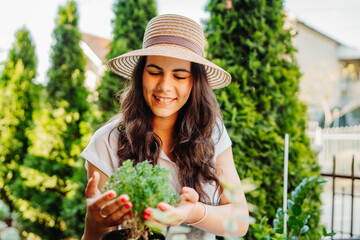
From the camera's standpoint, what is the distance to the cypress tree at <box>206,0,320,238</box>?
2336 millimetres

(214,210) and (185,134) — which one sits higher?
(185,134)

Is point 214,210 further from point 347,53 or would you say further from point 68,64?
point 347,53

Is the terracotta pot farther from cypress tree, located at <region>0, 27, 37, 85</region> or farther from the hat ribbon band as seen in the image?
cypress tree, located at <region>0, 27, 37, 85</region>

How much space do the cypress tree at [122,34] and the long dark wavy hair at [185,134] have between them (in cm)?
207

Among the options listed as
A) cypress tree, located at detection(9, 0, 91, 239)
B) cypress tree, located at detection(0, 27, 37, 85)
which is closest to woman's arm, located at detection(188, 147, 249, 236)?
cypress tree, located at detection(9, 0, 91, 239)

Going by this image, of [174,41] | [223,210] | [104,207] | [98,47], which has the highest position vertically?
[98,47]

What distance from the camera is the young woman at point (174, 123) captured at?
1.45m

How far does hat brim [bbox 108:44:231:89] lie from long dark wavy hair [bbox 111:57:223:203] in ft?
0.32

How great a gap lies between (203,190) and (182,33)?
85cm

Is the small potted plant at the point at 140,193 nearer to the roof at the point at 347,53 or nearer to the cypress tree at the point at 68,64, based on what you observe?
the cypress tree at the point at 68,64

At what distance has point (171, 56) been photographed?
1334 mm

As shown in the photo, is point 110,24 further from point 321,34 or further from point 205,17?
point 321,34

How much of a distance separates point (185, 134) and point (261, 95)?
0.98m

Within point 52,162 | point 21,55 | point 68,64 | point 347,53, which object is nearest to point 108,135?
point 52,162
